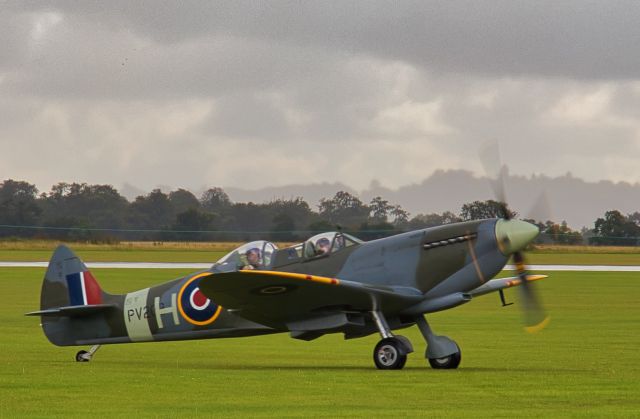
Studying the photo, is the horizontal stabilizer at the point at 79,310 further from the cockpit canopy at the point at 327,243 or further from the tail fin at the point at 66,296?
the cockpit canopy at the point at 327,243

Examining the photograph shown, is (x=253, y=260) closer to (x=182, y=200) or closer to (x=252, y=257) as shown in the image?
(x=252, y=257)

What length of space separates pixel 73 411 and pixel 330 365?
696 centimetres

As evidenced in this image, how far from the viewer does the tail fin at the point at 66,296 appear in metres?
19.8

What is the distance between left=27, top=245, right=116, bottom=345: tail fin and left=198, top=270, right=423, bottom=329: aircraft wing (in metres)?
3.45

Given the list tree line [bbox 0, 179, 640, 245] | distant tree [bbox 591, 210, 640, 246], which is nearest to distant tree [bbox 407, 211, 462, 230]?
tree line [bbox 0, 179, 640, 245]

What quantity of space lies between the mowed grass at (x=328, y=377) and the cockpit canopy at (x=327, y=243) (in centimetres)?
172

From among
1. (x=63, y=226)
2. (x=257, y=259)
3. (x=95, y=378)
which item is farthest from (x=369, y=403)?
(x=63, y=226)

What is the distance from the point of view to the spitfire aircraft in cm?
1658

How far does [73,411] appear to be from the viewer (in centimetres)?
1173

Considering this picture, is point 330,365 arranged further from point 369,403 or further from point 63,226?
point 63,226

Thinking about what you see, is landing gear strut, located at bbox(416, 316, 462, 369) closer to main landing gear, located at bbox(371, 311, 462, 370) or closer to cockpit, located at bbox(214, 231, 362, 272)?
main landing gear, located at bbox(371, 311, 462, 370)

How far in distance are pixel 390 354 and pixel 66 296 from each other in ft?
20.7

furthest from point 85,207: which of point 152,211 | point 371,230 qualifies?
point 371,230

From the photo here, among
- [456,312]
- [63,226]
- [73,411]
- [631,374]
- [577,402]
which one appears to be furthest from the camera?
[63,226]
